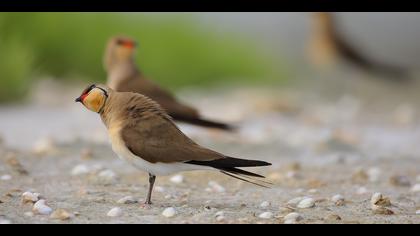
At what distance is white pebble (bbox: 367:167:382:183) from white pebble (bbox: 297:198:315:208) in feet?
3.30

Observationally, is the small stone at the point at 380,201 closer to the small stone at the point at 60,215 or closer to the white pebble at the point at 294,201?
the white pebble at the point at 294,201

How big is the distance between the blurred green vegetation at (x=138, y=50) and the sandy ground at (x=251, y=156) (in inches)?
21.7

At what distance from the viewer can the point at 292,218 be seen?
3633mm

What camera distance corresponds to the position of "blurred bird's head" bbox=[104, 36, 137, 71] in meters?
6.14

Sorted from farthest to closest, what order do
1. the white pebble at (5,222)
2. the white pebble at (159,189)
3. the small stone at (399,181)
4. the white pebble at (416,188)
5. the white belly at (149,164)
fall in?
1. the small stone at (399,181)
2. the white pebble at (416,188)
3. the white pebble at (159,189)
4. the white belly at (149,164)
5. the white pebble at (5,222)

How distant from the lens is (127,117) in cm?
411

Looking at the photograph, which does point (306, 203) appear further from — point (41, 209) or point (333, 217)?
point (41, 209)

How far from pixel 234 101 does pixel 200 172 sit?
3342 mm

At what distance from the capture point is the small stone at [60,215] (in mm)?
3609

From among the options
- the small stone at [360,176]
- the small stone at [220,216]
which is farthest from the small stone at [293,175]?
the small stone at [220,216]

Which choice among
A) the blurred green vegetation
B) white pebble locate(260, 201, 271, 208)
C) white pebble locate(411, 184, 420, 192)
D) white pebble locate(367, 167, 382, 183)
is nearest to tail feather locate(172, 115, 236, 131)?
white pebble locate(367, 167, 382, 183)

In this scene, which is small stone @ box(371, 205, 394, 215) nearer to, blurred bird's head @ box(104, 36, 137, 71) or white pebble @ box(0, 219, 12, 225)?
white pebble @ box(0, 219, 12, 225)
